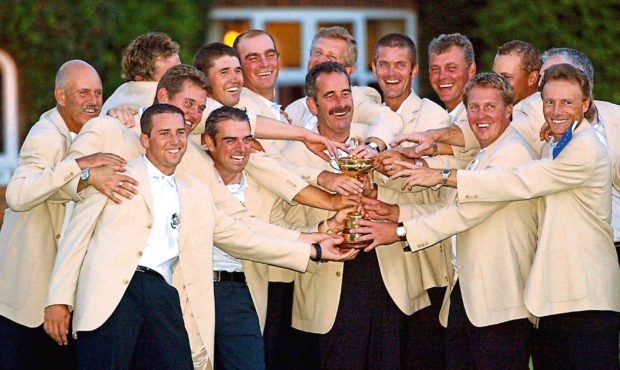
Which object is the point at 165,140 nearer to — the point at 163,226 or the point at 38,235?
the point at 163,226

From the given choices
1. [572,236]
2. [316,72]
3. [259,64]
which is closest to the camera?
[572,236]

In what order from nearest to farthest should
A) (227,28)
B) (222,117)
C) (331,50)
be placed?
(222,117) → (331,50) → (227,28)

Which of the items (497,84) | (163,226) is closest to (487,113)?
(497,84)

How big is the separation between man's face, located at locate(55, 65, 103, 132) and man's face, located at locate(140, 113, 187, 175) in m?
0.85

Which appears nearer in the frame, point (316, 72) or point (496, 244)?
point (496, 244)

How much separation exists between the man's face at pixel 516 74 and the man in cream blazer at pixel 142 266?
7.27 feet

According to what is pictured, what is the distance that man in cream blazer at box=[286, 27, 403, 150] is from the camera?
6.90m

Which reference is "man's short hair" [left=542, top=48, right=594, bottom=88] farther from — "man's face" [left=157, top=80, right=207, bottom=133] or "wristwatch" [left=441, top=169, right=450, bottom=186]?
"man's face" [left=157, top=80, right=207, bottom=133]

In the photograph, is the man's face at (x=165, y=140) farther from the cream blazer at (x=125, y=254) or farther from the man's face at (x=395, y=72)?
the man's face at (x=395, y=72)

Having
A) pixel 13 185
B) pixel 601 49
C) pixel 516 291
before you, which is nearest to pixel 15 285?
pixel 13 185

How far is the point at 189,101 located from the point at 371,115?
4.77 ft

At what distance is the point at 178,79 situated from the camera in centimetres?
629

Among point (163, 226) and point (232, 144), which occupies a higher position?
point (232, 144)

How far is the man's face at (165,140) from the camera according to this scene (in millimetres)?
5766
